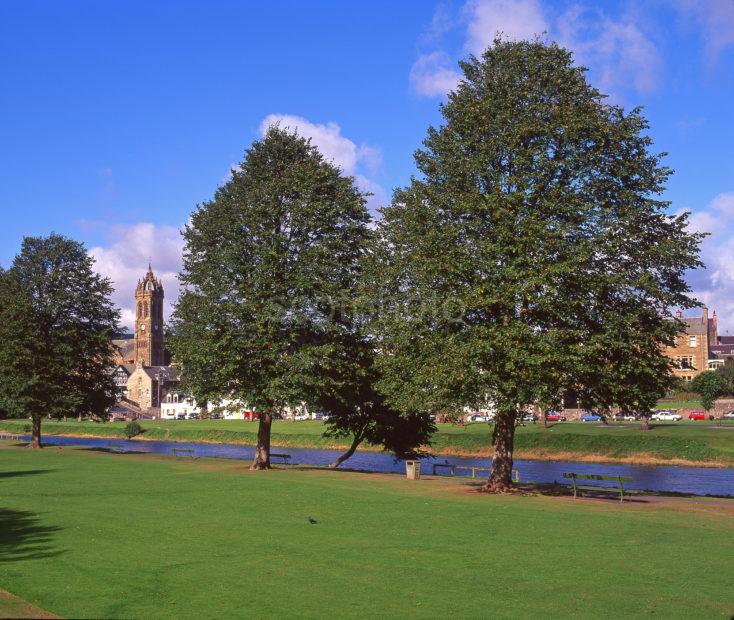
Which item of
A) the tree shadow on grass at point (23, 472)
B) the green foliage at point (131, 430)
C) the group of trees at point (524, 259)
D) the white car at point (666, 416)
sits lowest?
the green foliage at point (131, 430)

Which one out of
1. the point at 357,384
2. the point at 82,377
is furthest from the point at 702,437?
the point at 82,377

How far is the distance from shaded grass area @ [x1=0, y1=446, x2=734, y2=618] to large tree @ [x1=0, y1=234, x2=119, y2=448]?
3168 cm

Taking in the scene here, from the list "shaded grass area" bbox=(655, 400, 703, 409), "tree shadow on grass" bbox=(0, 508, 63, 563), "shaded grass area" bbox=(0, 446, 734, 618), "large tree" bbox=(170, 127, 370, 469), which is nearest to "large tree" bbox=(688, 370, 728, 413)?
"shaded grass area" bbox=(655, 400, 703, 409)

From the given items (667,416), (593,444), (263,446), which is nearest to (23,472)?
(263,446)

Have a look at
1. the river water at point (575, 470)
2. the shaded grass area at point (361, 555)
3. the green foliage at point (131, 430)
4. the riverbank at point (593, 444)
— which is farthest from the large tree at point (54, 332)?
the green foliage at point (131, 430)

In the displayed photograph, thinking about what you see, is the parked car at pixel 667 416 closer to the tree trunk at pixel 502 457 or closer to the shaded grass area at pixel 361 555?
the tree trunk at pixel 502 457

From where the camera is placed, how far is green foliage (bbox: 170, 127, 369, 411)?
41594 millimetres

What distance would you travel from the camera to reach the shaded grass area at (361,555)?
1422cm

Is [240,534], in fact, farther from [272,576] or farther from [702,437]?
[702,437]

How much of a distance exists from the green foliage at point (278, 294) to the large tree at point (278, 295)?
6 centimetres

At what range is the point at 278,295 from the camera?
139 ft

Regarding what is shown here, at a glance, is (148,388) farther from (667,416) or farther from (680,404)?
(667,416)

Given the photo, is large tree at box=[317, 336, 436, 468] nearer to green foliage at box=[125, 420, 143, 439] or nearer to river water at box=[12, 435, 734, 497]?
river water at box=[12, 435, 734, 497]

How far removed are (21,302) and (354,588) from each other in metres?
52.6
